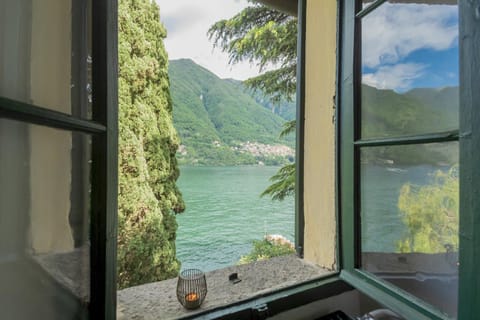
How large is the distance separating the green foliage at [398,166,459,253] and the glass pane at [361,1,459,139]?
148 millimetres

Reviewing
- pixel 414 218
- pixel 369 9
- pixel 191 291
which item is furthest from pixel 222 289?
pixel 369 9

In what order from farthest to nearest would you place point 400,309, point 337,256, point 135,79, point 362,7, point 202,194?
point 202,194 → point 135,79 → point 337,256 → point 362,7 → point 400,309

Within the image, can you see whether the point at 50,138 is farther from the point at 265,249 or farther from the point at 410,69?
the point at 265,249

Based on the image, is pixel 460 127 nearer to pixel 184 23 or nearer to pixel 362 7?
pixel 362 7

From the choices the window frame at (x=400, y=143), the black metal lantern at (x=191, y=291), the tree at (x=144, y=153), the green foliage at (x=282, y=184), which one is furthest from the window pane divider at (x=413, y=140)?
the green foliage at (x=282, y=184)

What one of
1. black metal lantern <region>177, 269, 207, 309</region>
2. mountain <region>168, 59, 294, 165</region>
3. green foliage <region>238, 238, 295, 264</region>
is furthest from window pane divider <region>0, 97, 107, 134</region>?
green foliage <region>238, 238, 295, 264</region>

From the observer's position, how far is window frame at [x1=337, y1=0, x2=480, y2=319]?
52cm

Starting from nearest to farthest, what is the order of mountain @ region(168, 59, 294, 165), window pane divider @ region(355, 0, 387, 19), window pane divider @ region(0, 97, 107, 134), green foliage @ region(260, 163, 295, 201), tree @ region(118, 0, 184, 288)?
window pane divider @ region(0, 97, 107, 134), window pane divider @ region(355, 0, 387, 19), tree @ region(118, 0, 184, 288), green foliage @ region(260, 163, 295, 201), mountain @ region(168, 59, 294, 165)

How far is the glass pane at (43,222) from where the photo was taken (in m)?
0.40

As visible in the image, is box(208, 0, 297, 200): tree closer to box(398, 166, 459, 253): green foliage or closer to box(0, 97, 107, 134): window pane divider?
box(398, 166, 459, 253): green foliage

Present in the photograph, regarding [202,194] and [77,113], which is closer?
[77,113]

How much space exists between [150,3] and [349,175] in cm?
321

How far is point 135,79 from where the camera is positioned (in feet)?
9.66

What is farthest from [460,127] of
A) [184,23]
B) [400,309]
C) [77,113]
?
[184,23]
